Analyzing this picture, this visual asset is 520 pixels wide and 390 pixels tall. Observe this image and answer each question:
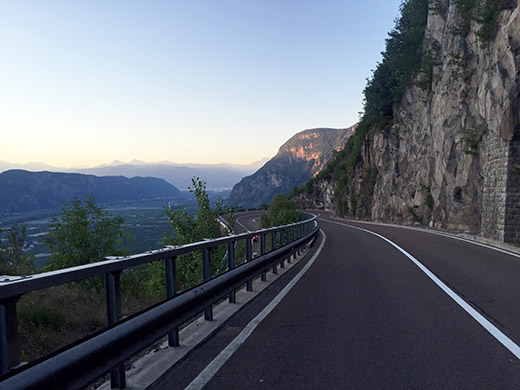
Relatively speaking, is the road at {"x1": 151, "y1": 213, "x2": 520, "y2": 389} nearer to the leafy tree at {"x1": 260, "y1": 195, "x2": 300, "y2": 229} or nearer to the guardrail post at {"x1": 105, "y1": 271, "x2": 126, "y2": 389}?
the guardrail post at {"x1": 105, "y1": 271, "x2": 126, "y2": 389}

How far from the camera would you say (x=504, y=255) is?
12.5 m

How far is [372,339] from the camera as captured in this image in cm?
484

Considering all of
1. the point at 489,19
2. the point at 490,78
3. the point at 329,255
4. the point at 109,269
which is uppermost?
the point at 489,19

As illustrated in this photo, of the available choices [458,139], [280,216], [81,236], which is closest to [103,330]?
[81,236]

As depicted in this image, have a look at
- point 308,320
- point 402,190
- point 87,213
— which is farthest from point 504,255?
point 402,190

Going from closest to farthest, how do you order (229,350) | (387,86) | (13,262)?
(229,350) < (13,262) < (387,86)

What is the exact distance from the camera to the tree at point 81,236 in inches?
634

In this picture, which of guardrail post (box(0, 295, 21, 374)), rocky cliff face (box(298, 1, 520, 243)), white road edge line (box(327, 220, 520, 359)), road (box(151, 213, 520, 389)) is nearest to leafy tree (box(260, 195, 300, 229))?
rocky cliff face (box(298, 1, 520, 243))

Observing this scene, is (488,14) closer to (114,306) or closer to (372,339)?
(372,339)

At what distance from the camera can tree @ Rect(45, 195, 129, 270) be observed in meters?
16.1

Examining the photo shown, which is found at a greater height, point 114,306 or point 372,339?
point 114,306

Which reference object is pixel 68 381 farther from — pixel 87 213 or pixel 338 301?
pixel 87 213

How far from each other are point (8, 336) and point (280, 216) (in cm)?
3895

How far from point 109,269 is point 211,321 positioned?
109 inches
